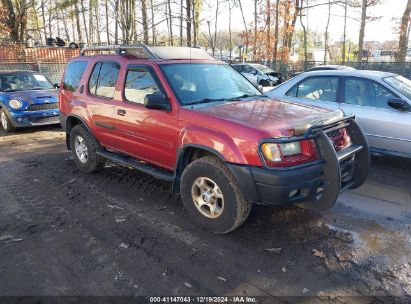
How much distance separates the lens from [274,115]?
3875mm

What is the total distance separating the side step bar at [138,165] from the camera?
4502 millimetres

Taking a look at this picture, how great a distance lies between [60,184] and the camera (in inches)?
220

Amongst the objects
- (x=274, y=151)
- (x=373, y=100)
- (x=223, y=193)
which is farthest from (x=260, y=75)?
(x=274, y=151)

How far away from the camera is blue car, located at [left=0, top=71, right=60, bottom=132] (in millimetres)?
9273

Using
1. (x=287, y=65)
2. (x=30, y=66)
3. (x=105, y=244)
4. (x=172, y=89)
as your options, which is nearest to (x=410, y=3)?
(x=287, y=65)

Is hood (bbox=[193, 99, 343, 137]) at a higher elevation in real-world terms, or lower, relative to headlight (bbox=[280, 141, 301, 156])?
higher

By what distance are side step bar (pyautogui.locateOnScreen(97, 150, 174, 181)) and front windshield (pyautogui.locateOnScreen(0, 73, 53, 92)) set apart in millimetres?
5961

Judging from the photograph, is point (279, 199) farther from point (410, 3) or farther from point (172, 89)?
point (410, 3)

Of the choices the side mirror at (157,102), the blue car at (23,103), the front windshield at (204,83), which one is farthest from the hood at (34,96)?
the side mirror at (157,102)

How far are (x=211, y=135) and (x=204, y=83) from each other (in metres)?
1.16

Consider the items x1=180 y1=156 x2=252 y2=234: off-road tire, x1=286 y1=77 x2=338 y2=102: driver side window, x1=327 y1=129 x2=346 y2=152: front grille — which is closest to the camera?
x1=180 y1=156 x2=252 y2=234: off-road tire

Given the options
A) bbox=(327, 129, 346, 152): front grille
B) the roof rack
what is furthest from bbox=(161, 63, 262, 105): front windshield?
bbox=(327, 129, 346, 152): front grille

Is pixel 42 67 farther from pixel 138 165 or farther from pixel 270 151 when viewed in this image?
pixel 270 151

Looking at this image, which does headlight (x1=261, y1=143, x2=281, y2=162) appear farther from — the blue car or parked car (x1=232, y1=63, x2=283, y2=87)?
parked car (x1=232, y1=63, x2=283, y2=87)
